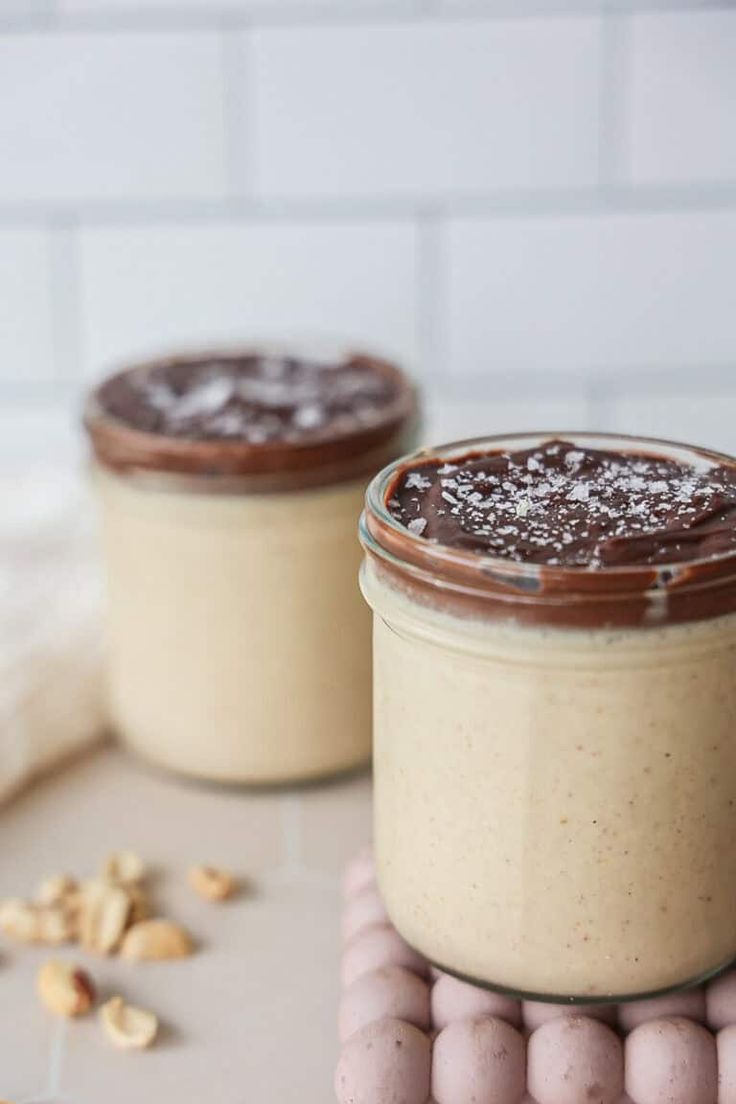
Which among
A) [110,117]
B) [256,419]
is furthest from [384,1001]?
[110,117]

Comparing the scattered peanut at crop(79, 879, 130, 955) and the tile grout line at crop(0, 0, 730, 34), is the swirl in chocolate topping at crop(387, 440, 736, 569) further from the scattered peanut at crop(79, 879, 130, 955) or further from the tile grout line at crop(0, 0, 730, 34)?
the tile grout line at crop(0, 0, 730, 34)

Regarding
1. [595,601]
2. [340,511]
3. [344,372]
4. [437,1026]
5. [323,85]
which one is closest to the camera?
[595,601]

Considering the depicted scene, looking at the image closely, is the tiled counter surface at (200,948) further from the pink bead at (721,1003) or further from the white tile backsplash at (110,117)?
the white tile backsplash at (110,117)

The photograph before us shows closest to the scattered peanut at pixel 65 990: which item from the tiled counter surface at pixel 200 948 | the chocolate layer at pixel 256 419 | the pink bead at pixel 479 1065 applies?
the tiled counter surface at pixel 200 948

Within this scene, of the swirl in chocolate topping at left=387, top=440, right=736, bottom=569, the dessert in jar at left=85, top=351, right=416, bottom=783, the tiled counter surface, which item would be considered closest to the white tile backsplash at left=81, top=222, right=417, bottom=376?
the dessert in jar at left=85, top=351, right=416, bottom=783

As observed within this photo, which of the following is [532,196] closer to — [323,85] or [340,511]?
[323,85]

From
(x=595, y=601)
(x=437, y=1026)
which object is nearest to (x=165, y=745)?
(x=437, y=1026)
